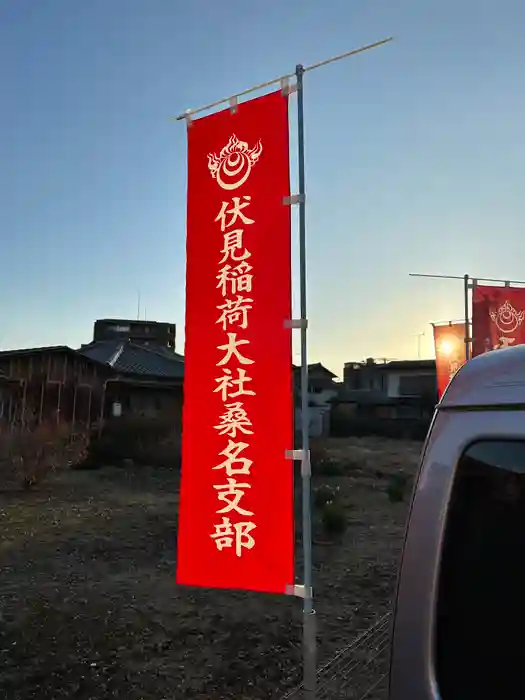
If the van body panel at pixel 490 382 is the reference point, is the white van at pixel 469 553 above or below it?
below

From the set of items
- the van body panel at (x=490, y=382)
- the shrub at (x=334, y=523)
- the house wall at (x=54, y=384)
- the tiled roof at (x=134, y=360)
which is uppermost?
the tiled roof at (x=134, y=360)

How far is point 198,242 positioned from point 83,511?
7.55 m

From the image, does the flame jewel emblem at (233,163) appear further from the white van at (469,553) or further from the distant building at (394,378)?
the distant building at (394,378)

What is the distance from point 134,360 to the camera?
22.7m

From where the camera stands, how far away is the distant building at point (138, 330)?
3603 centimetres

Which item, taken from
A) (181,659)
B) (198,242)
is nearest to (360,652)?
(181,659)

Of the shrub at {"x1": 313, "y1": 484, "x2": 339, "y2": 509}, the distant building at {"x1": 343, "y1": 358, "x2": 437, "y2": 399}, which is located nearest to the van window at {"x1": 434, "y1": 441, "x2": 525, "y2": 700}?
the shrub at {"x1": 313, "y1": 484, "x2": 339, "y2": 509}

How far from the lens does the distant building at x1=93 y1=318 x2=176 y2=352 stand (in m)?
36.0

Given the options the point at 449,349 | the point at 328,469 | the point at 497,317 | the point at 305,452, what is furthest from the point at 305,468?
the point at 328,469

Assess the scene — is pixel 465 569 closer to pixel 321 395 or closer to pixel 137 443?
pixel 137 443

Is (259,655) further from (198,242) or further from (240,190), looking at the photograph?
(240,190)

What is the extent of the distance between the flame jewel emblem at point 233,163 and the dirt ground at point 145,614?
121 inches

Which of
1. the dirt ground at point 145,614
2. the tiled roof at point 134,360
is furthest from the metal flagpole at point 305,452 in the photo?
the tiled roof at point 134,360

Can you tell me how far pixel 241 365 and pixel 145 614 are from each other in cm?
311
